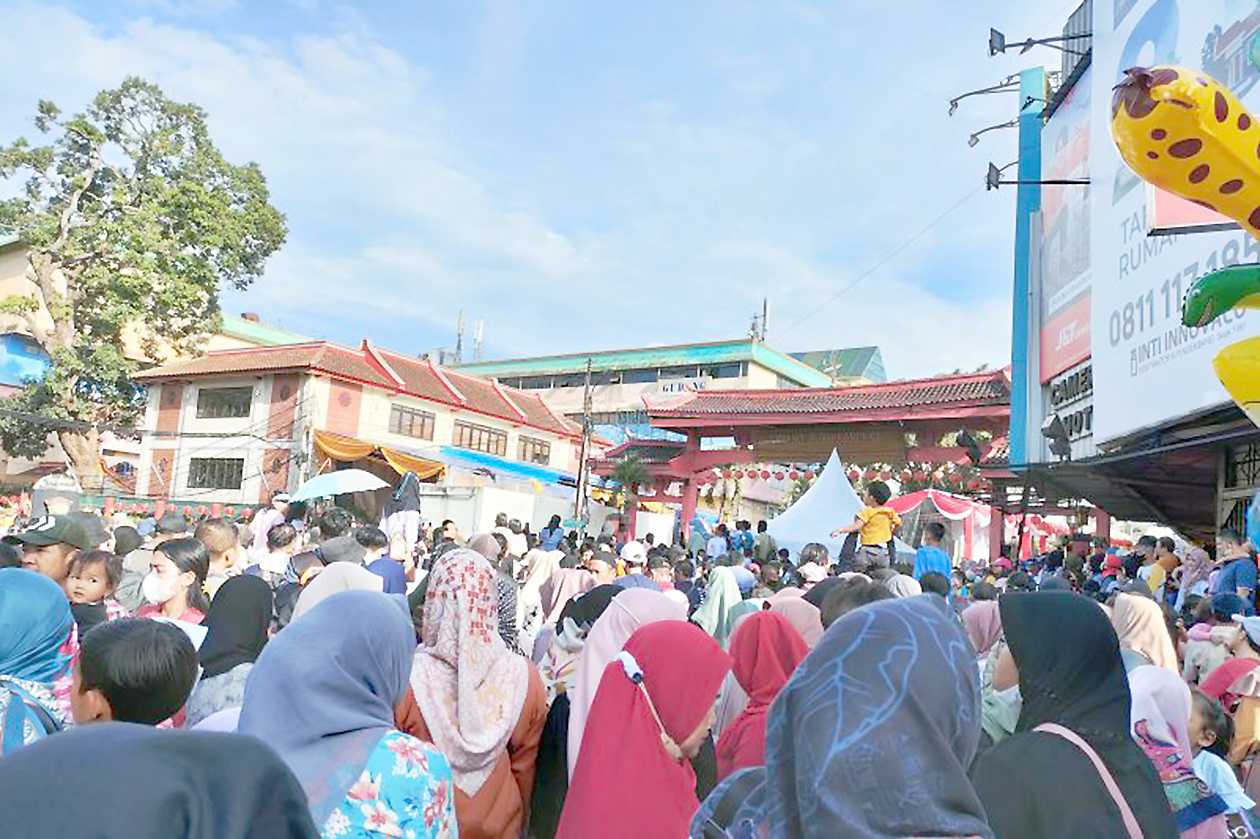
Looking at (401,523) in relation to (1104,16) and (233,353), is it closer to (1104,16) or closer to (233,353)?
(1104,16)

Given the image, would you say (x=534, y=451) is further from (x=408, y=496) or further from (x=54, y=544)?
(x=54, y=544)

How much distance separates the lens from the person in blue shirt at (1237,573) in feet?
21.5

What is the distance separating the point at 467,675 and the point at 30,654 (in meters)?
1.18

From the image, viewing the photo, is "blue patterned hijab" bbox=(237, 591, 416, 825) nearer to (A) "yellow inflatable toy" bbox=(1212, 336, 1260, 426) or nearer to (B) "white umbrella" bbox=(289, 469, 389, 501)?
(A) "yellow inflatable toy" bbox=(1212, 336, 1260, 426)

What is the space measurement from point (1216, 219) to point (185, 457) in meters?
27.3

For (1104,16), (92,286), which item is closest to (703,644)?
(1104,16)

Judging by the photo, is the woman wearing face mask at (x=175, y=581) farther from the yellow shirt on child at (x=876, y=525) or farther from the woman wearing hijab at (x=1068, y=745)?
the yellow shirt on child at (x=876, y=525)

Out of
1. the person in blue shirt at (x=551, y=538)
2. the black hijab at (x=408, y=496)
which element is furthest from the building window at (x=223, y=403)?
the black hijab at (x=408, y=496)

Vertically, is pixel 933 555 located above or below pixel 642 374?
below

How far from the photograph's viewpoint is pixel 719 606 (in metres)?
5.87

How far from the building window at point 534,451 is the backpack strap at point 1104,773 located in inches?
1155

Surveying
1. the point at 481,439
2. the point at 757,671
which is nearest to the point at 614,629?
the point at 757,671

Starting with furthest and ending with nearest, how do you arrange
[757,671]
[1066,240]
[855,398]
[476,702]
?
1. [855,398]
2. [1066,240]
3. [757,671]
4. [476,702]

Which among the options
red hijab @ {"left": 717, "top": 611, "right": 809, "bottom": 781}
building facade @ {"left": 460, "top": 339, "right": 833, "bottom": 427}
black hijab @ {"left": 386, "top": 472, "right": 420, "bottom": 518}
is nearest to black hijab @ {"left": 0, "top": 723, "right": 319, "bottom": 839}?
red hijab @ {"left": 717, "top": 611, "right": 809, "bottom": 781}
